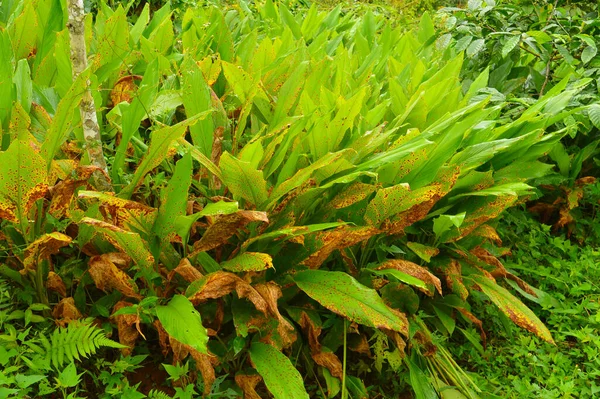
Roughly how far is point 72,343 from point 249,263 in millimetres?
540

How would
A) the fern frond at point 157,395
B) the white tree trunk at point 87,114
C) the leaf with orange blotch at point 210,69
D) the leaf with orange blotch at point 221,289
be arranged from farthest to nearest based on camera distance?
1. the leaf with orange blotch at point 210,69
2. the white tree trunk at point 87,114
3. the leaf with orange blotch at point 221,289
4. the fern frond at point 157,395

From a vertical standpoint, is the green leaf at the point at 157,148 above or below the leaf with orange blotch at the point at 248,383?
above

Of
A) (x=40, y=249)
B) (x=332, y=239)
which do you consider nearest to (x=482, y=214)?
(x=332, y=239)

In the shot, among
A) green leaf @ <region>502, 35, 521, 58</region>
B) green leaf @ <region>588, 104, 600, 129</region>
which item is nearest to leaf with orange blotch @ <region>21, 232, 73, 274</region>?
green leaf @ <region>502, 35, 521, 58</region>

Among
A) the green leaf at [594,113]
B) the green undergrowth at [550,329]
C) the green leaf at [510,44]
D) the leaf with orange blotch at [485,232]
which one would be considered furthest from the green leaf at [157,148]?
the green leaf at [594,113]

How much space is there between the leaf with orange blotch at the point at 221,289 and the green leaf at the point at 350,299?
194mm

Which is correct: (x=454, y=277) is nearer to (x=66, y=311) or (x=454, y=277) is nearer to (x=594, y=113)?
(x=594, y=113)

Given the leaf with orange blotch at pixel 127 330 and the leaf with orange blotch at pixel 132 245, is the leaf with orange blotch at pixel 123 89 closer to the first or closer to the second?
the leaf with orange blotch at pixel 132 245

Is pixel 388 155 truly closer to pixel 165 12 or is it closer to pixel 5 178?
pixel 5 178

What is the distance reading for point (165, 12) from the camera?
349 cm

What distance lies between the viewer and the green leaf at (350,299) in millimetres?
1962

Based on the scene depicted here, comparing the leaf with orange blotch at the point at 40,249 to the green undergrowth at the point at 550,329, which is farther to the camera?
the green undergrowth at the point at 550,329

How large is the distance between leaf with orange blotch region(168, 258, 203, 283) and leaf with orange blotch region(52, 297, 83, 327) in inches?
11.9

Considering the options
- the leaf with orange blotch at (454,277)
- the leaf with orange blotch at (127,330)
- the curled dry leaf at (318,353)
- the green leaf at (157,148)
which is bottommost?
the leaf with orange blotch at (454,277)
